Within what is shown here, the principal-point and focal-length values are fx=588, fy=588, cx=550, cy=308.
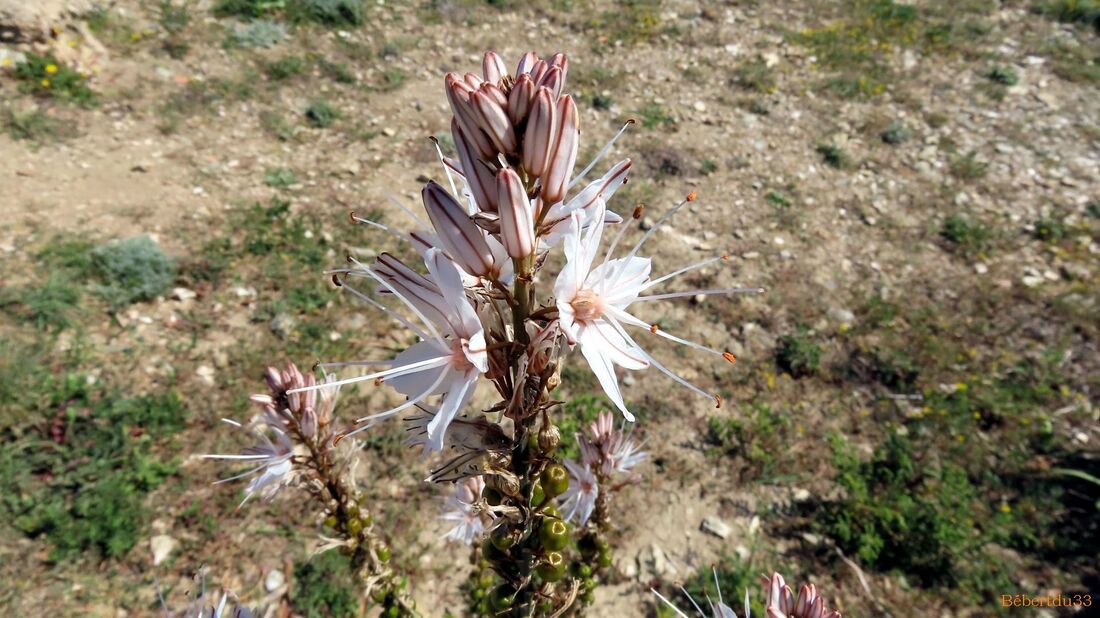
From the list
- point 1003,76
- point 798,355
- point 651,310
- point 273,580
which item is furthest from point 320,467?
point 1003,76

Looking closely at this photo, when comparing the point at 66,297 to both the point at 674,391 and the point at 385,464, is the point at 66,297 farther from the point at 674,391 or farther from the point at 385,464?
the point at 674,391

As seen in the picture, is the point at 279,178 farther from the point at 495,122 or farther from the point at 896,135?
the point at 896,135

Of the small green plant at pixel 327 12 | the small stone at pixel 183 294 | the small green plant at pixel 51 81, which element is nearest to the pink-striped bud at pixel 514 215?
the small stone at pixel 183 294

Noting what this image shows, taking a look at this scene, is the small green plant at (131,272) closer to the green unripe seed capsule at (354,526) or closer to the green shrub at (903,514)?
the green unripe seed capsule at (354,526)

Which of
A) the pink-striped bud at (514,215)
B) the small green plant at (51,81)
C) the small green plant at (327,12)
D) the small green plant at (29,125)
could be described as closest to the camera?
the pink-striped bud at (514,215)

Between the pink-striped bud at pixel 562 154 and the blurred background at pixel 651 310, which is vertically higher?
the pink-striped bud at pixel 562 154

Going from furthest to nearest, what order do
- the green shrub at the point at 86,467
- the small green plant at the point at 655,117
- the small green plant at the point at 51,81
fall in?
the small green plant at the point at 655,117, the small green plant at the point at 51,81, the green shrub at the point at 86,467

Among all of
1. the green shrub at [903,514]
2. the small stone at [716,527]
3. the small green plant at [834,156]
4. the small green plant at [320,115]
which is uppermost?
the small green plant at [320,115]
